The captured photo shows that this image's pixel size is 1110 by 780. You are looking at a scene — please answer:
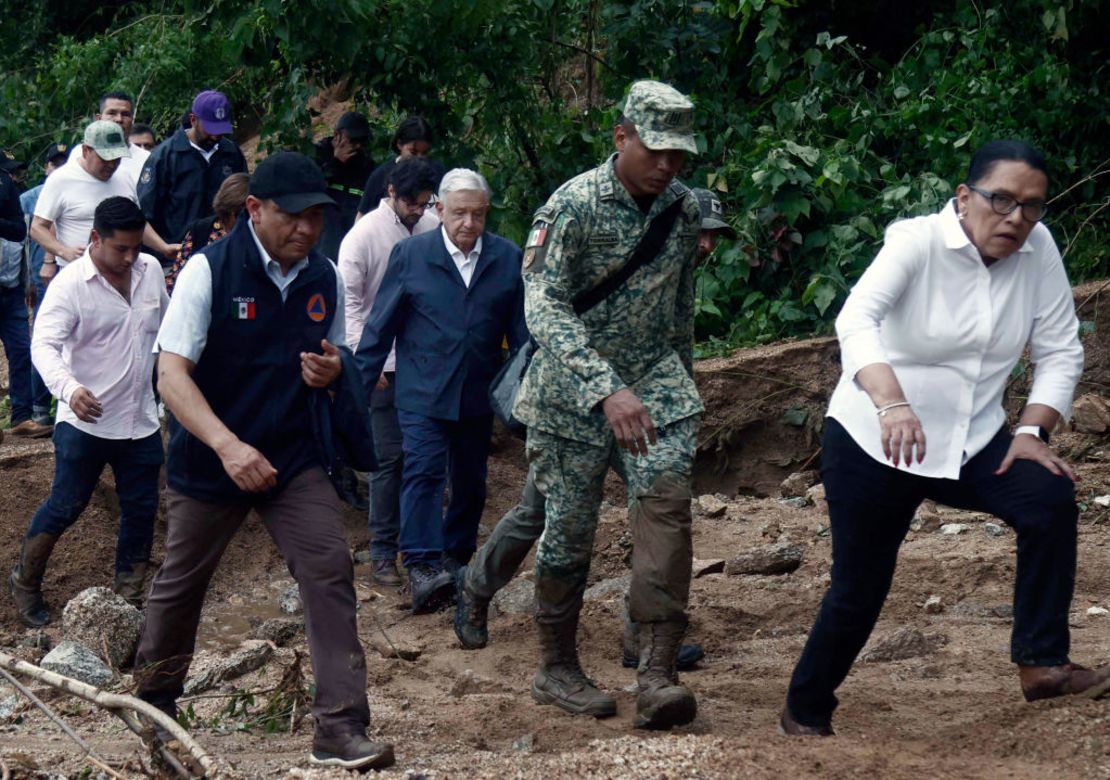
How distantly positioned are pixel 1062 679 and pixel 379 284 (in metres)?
4.67

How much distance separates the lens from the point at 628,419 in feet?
16.1

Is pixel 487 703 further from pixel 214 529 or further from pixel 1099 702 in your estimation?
pixel 1099 702

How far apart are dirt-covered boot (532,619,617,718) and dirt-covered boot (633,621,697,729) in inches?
15.0

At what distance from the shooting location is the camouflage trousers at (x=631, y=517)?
17.1 ft

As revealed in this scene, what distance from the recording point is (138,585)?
766 cm

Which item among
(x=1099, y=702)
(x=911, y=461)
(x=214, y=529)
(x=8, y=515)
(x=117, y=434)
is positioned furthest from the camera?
(x=8, y=515)

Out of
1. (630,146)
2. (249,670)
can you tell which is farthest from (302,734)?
(630,146)

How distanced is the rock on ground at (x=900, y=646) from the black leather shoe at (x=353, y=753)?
7.75 feet

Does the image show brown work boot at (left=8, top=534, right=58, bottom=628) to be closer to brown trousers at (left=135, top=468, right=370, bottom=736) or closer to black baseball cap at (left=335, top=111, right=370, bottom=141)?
brown trousers at (left=135, top=468, right=370, bottom=736)

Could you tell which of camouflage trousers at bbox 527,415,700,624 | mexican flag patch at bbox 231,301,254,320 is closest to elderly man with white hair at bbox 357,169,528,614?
camouflage trousers at bbox 527,415,700,624

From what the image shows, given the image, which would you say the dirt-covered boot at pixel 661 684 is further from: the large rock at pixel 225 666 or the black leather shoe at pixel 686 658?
the large rock at pixel 225 666

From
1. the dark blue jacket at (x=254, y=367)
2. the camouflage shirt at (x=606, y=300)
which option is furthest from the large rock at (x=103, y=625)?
the camouflage shirt at (x=606, y=300)

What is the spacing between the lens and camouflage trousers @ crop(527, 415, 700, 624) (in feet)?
17.1

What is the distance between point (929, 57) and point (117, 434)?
6.97 meters
